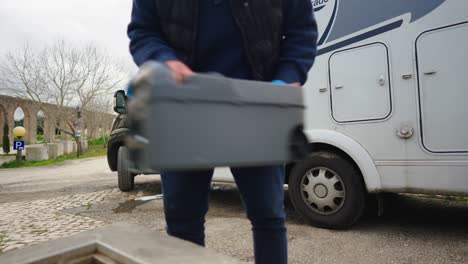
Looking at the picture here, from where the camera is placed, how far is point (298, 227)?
9.43ft

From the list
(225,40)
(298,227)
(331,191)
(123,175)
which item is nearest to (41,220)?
(123,175)

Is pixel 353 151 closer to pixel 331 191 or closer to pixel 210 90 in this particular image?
pixel 331 191

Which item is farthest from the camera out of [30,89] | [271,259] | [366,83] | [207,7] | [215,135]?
[30,89]

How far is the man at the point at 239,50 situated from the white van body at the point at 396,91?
155 centimetres

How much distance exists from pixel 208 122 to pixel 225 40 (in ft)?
1.66

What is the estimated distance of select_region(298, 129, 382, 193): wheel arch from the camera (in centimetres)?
252

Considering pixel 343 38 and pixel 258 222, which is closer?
pixel 258 222

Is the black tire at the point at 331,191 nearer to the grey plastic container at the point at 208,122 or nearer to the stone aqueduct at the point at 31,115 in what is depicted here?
the grey plastic container at the point at 208,122

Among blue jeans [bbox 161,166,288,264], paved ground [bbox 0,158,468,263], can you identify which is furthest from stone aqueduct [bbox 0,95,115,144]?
blue jeans [bbox 161,166,288,264]

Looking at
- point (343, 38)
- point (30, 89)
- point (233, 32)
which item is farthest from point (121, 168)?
point (30, 89)

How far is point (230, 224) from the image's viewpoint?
3.02 metres

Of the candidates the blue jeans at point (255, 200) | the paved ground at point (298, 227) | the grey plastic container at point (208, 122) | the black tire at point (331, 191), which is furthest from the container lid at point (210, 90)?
the black tire at point (331, 191)

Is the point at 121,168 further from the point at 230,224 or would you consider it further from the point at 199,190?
the point at 199,190

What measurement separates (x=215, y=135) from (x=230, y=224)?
107 inches
